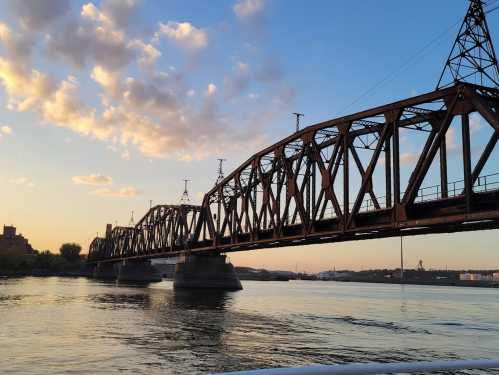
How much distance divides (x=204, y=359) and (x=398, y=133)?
27.0 metres

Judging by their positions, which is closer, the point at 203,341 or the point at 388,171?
the point at 203,341

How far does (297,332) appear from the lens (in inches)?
1692

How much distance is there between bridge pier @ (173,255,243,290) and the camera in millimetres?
118062

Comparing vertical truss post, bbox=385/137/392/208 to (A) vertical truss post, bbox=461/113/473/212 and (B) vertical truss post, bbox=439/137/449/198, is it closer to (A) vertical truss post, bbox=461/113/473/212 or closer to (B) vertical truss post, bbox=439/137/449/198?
(B) vertical truss post, bbox=439/137/449/198

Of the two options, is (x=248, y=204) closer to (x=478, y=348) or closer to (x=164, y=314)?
(x=164, y=314)

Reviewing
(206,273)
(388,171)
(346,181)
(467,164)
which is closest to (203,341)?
(467,164)

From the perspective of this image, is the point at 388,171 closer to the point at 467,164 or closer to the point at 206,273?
the point at 467,164

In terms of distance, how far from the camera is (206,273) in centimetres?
11844

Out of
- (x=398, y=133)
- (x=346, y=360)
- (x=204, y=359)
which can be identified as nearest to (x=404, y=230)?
(x=398, y=133)

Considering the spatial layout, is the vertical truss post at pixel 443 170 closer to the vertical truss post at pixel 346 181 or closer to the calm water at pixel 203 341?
the vertical truss post at pixel 346 181

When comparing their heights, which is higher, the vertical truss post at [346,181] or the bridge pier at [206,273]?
the vertical truss post at [346,181]

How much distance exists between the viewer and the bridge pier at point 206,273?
118 metres

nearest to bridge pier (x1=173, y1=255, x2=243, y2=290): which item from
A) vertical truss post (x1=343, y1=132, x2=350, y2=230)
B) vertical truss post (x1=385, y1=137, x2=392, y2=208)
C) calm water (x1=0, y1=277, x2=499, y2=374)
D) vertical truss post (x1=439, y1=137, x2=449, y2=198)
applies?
calm water (x1=0, y1=277, x2=499, y2=374)

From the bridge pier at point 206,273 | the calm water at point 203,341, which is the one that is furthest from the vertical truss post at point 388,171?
the bridge pier at point 206,273
